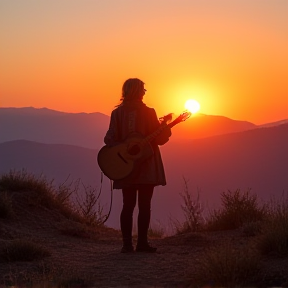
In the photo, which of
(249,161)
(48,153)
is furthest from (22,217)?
(48,153)

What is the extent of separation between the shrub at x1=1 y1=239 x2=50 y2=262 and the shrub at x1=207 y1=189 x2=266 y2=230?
147 inches

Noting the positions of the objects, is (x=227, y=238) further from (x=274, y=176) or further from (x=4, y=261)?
(x=274, y=176)

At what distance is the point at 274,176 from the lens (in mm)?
89812

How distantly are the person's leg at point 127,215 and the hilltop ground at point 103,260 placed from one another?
0.67 ft

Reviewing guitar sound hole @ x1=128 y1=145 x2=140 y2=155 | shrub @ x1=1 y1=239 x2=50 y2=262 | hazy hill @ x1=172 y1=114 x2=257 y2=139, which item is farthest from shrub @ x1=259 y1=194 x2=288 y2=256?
hazy hill @ x1=172 y1=114 x2=257 y2=139

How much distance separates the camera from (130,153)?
849 cm

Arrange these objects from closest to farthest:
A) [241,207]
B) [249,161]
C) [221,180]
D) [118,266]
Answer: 1. [118,266]
2. [241,207]
3. [221,180]
4. [249,161]

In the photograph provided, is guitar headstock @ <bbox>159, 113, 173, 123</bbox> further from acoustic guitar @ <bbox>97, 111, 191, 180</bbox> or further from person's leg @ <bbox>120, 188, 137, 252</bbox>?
person's leg @ <bbox>120, 188, 137, 252</bbox>

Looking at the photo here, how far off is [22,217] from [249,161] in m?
86.4

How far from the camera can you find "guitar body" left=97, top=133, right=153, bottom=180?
27.7 feet

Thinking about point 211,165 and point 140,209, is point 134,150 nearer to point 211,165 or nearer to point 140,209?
point 140,209

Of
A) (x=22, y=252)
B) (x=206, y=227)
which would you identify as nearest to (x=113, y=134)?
(x=22, y=252)

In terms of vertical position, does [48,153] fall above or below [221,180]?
above

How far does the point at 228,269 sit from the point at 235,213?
5.19 meters
